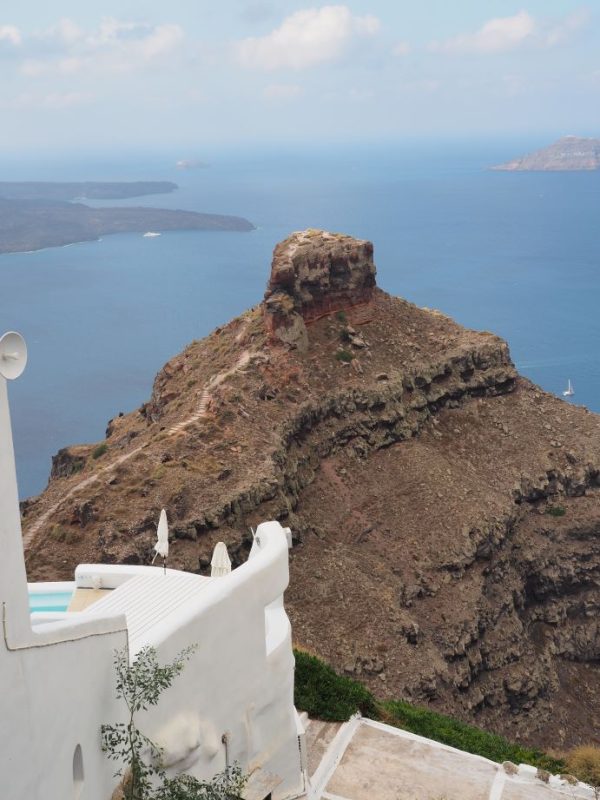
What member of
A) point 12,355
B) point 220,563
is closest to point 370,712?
point 220,563

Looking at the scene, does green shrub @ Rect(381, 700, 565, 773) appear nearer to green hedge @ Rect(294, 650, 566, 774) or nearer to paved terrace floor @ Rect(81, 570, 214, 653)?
green hedge @ Rect(294, 650, 566, 774)

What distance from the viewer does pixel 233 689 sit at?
1603cm

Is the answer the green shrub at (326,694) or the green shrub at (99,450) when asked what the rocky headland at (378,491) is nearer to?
the green shrub at (99,450)

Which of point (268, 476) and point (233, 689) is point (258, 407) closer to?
point (268, 476)

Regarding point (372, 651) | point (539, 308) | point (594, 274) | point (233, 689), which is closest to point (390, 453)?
point (372, 651)

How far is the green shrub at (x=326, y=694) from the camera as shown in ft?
72.6

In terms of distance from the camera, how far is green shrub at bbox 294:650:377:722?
2214 centimetres

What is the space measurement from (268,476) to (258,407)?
3998mm

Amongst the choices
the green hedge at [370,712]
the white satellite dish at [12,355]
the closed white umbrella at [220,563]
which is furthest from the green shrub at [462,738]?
the white satellite dish at [12,355]

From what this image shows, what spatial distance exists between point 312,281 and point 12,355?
109ft

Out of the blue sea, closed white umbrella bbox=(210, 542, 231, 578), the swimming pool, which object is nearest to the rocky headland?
closed white umbrella bbox=(210, 542, 231, 578)

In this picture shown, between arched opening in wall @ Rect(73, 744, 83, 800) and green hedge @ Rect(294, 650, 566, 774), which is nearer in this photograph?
arched opening in wall @ Rect(73, 744, 83, 800)

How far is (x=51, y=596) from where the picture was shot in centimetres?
1758

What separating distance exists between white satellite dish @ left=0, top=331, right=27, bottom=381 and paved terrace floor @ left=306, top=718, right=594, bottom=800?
455 inches
